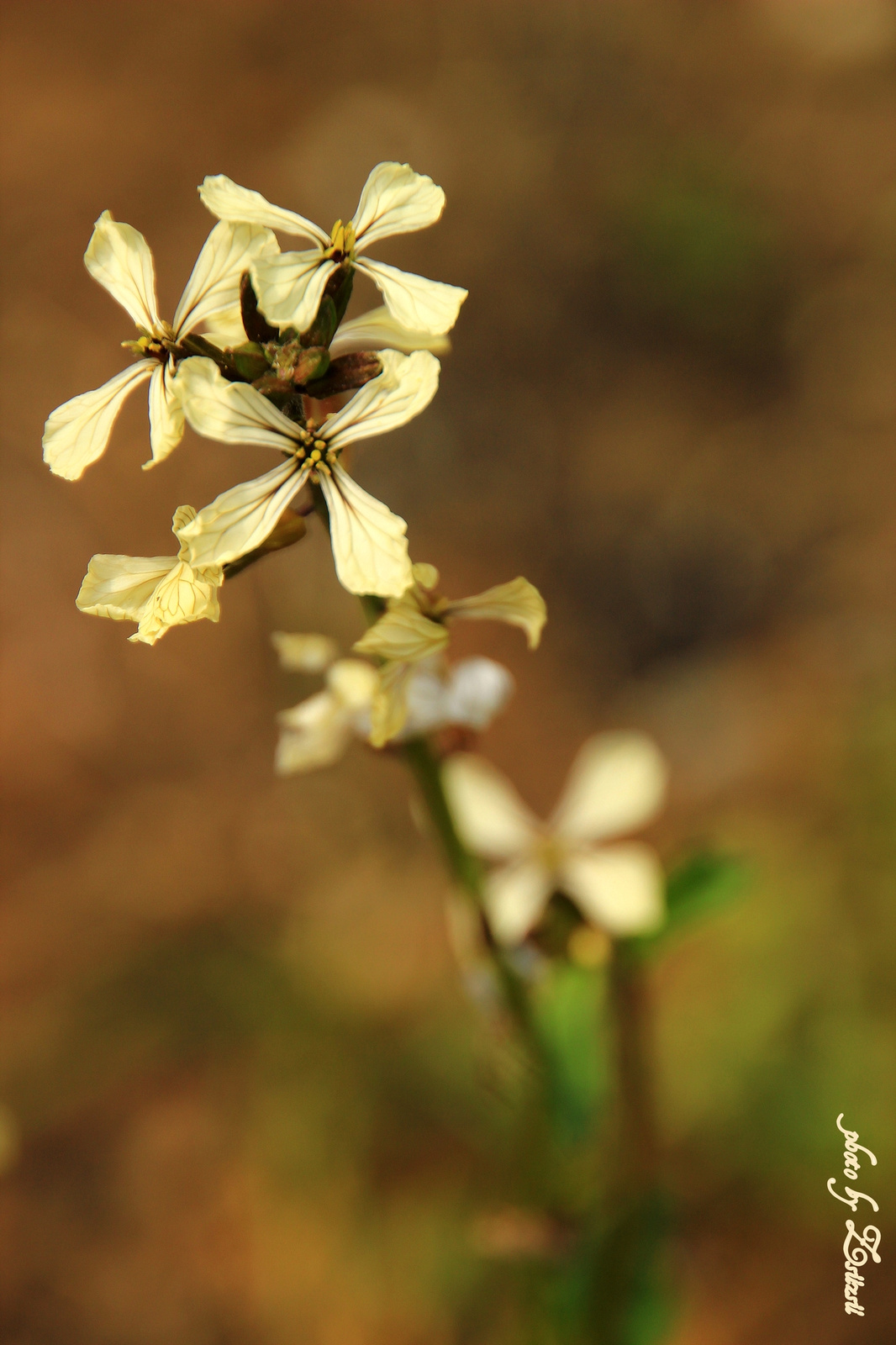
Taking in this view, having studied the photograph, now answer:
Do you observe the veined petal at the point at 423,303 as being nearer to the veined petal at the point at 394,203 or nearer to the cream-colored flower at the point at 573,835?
the veined petal at the point at 394,203

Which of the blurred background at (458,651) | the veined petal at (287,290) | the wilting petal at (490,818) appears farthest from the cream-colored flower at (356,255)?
the blurred background at (458,651)

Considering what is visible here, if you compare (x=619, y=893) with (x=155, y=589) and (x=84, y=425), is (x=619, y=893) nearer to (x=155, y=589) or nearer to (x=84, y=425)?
(x=155, y=589)

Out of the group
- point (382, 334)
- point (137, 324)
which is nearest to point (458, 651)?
point (382, 334)

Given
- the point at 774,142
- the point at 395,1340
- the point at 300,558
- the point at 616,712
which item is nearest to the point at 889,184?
the point at 774,142

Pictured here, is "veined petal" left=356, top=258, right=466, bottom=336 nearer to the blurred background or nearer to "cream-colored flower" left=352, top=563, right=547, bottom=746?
"cream-colored flower" left=352, top=563, right=547, bottom=746

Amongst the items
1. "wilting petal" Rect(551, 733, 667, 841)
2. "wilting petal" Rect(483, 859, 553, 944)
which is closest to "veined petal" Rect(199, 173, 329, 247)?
"wilting petal" Rect(483, 859, 553, 944)

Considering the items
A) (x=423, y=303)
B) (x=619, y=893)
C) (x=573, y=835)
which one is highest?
(x=423, y=303)
